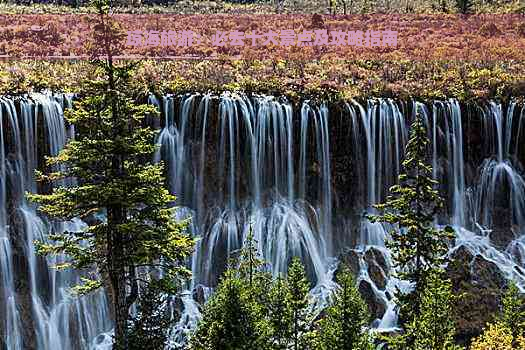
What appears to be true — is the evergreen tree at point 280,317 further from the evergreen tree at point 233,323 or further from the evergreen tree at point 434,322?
the evergreen tree at point 434,322

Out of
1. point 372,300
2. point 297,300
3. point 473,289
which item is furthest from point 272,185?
point 297,300

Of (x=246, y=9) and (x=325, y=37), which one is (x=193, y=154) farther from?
(x=246, y=9)

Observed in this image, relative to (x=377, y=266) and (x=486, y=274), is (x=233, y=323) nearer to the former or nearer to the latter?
(x=377, y=266)

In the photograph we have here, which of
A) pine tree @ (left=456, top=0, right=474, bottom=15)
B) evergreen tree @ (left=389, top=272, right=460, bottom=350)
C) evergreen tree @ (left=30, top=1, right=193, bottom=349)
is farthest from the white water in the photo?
pine tree @ (left=456, top=0, right=474, bottom=15)

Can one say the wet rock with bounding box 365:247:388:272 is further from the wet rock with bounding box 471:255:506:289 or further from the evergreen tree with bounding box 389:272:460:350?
the evergreen tree with bounding box 389:272:460:350

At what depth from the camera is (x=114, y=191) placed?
49.6 feet

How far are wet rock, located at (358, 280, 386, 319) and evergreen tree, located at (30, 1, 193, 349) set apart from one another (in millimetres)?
14174

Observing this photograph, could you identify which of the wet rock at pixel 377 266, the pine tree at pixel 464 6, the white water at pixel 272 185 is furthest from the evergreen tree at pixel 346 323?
the pine tree at pixel 464 6

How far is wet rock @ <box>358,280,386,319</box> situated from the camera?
92.1ft

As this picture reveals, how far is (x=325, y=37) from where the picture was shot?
54.9 m

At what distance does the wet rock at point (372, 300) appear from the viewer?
92.1ft

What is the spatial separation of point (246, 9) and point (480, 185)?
164 feet

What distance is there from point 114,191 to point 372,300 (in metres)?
16.5

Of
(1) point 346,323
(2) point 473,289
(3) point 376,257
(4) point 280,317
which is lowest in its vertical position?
(2) point 473,289
